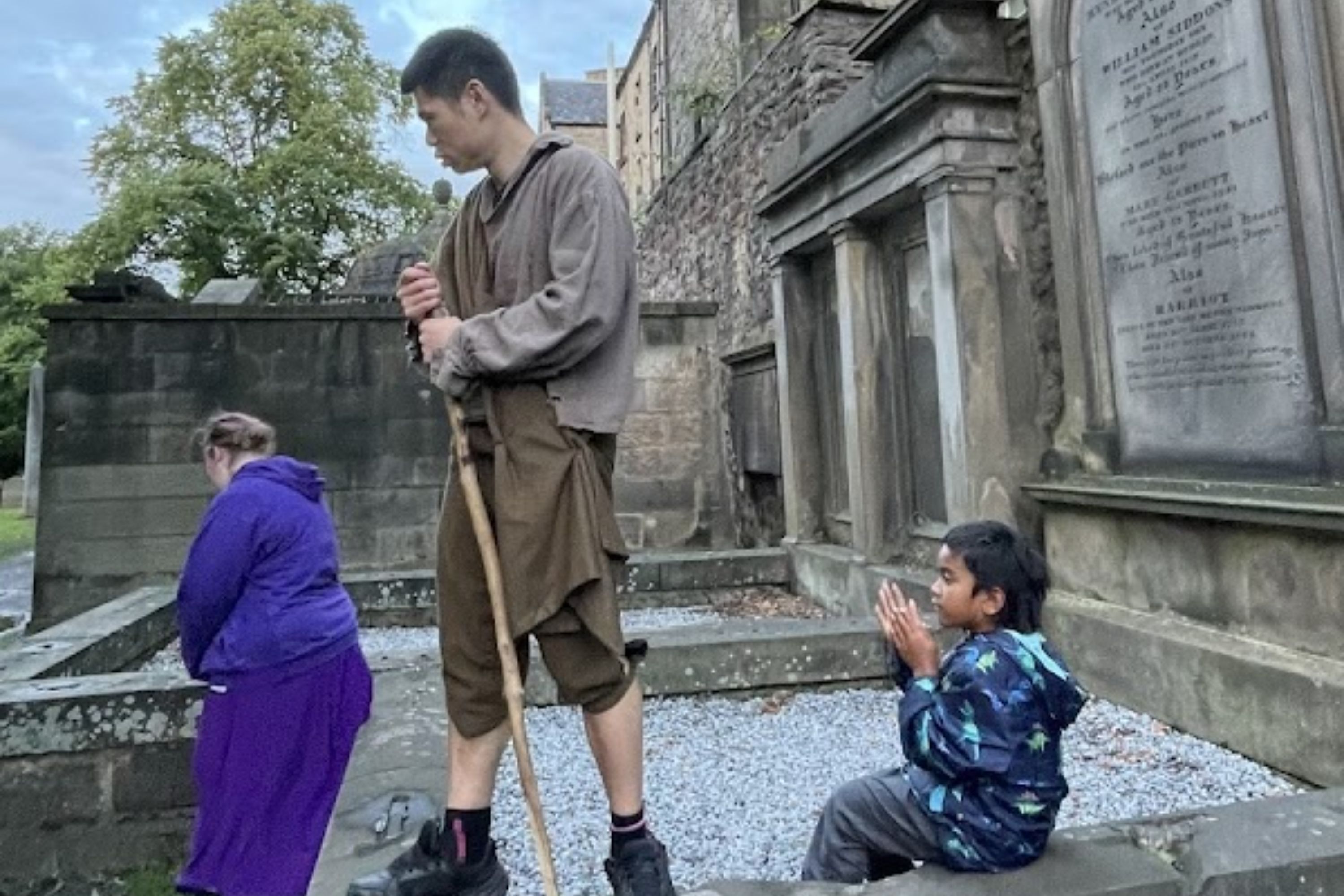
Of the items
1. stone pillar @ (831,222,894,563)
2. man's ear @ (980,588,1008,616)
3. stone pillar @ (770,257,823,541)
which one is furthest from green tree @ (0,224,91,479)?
man's ear @ (980,588,1008,616)

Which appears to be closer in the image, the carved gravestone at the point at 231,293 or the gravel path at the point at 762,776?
the gravel path at the point at 762,776

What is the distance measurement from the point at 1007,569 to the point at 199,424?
823 centimetres

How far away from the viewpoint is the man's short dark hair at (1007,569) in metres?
2.00

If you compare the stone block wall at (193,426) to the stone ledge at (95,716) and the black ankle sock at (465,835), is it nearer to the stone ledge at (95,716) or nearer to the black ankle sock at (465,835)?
the stone ledge at (95,716)

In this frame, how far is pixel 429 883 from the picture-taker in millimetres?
1933

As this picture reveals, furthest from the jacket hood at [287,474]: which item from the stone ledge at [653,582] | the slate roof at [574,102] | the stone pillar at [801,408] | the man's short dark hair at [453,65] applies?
the slate roof at [574,102]

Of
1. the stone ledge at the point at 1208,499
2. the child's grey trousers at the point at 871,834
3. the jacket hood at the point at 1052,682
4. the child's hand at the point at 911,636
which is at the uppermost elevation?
the stone ledge at the point at 1208,499

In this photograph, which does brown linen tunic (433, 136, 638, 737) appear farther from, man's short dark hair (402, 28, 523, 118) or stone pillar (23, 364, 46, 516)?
stone pillar (23, 364, 46, 516)

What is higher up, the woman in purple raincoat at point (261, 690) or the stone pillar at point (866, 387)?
the stone pillar at point (866, 387)

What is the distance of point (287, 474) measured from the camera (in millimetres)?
3189

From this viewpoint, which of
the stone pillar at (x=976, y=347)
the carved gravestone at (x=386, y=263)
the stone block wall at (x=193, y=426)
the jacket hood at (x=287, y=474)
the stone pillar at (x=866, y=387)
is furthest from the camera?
the carved gravestone at (x=386, y=263)

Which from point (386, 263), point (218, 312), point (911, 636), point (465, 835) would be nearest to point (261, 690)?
point (465, 835)

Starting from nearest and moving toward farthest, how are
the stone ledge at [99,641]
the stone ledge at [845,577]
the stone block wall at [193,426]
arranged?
the stone ledge at [99,641]
the stone ledge at [845,577]
the stone block wall at [193,426]

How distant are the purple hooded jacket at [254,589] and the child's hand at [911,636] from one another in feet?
6.71
